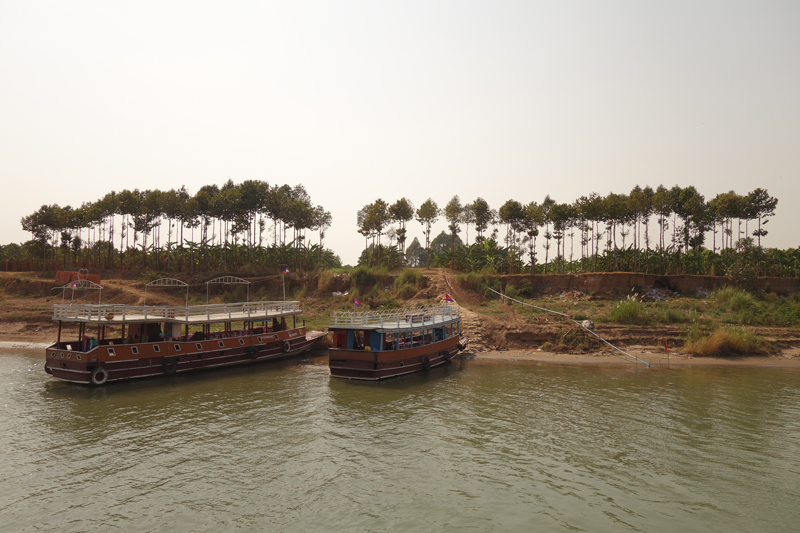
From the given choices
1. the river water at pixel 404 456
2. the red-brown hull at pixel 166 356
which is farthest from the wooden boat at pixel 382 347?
the red-brown hull at pixel 166 356

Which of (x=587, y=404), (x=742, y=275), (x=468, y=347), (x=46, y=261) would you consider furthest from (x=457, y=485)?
(x=46, y=261)

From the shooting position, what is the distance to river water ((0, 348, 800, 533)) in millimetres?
12227

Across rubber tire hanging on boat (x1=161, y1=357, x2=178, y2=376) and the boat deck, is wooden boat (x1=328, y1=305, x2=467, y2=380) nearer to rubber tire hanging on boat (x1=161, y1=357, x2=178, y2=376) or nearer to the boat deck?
the boat deck

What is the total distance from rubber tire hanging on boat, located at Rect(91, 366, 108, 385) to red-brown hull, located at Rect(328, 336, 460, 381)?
13219mm

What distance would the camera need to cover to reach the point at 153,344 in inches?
1135

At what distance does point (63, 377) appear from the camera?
26.5 metres

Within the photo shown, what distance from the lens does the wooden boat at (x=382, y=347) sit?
2753 centimetres

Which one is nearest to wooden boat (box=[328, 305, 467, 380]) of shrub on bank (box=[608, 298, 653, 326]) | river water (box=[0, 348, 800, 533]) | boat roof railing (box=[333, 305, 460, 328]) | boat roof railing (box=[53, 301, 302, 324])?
boat roof railing (box=[333, 305, 460, 328])

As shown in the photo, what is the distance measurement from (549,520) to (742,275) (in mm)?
51996

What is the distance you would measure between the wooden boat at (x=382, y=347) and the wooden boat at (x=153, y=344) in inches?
320

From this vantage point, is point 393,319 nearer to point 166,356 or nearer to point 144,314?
point 166,356

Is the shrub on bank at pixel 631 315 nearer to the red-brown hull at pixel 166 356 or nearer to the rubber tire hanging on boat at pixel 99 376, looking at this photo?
the red-brown hull at pixel 166 356

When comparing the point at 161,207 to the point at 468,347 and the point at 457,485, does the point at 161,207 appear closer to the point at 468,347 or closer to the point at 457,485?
the point at 468,347

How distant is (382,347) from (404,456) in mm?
11862
